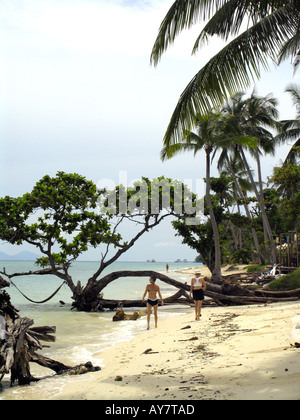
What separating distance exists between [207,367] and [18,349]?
3.06 meters

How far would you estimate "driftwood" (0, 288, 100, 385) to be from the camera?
6559 mm

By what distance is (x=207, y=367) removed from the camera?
20.7ft

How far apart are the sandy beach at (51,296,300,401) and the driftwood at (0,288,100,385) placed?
70cm

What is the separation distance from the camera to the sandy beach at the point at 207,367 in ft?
16.2

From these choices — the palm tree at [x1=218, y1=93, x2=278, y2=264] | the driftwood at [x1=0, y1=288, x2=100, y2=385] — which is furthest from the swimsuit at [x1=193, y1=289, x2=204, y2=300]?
the palm tree at [x1=218, y1=93, x2=278, y2=264]

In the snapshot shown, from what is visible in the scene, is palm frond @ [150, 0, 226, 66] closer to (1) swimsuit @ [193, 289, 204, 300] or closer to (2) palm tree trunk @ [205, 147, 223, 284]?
(1) swimsuit @ [193, 289, 204, 300]

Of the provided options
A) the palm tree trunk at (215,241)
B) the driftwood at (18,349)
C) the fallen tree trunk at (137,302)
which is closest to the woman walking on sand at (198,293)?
the driftwood at (18,349)

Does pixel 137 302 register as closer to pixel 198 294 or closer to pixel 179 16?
pixel 198 294

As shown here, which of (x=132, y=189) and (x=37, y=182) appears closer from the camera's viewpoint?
(x=37, y=182)
